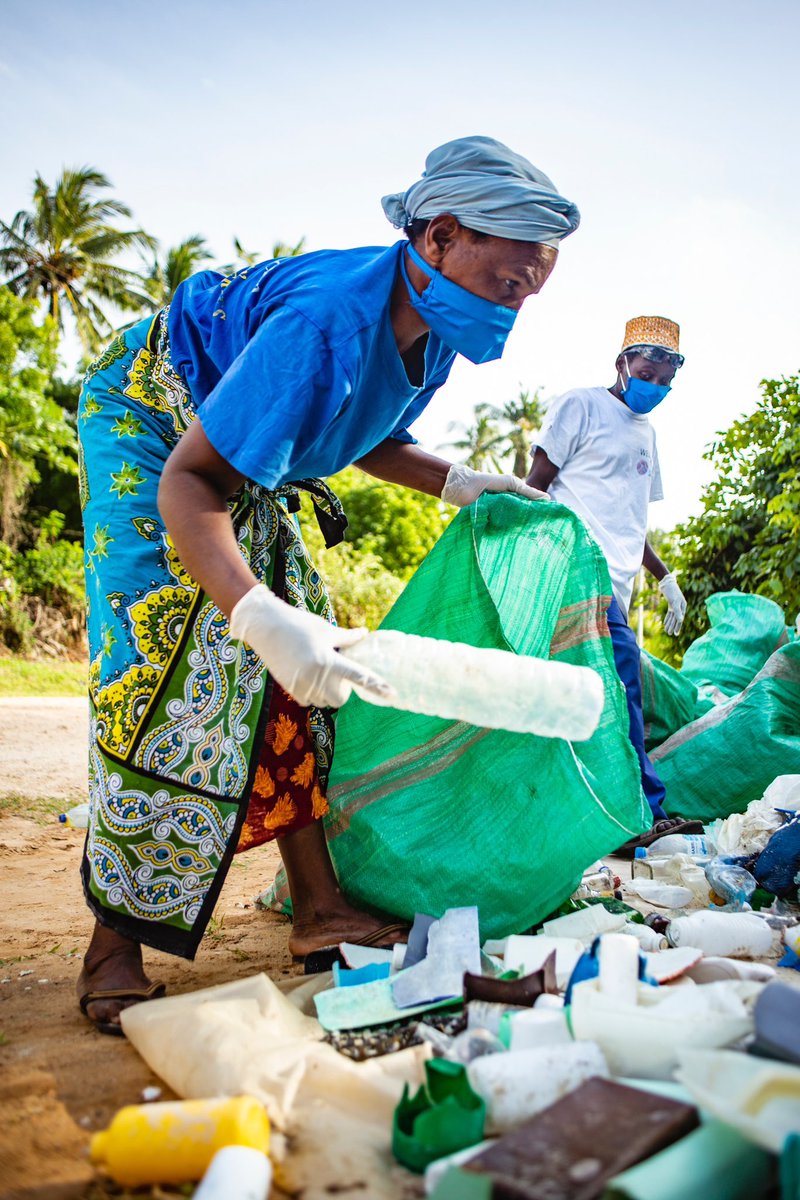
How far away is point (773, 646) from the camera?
486cm

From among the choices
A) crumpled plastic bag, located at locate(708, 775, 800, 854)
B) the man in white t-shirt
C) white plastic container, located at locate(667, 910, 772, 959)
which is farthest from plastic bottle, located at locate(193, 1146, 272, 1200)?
the man in white t-shirt

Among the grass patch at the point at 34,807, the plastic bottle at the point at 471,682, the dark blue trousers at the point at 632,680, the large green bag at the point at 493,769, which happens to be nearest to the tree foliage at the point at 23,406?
the grass patch at the point at 34,807

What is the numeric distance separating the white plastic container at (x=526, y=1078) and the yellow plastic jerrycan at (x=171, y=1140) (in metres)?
0.33

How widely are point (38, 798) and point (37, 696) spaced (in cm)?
624

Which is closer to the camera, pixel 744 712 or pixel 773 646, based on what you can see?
pixel 744 712

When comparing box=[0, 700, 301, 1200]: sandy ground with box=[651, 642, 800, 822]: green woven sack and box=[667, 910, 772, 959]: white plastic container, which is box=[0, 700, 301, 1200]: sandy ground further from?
box=[651, 642, 800, 822]: green woven sack

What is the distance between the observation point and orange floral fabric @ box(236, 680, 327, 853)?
2.25 metres

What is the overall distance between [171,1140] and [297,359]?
133 centimetres

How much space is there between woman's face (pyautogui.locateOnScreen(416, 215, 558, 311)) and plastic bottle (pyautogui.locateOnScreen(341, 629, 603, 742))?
83 cm

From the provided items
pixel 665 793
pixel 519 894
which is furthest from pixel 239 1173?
pixel 665 793

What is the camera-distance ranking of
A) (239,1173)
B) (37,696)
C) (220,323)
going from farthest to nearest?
1. (37,696)
2. (220,323)
3. (239,1173)

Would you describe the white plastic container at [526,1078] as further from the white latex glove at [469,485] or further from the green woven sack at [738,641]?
the green woven sack at [738,641]

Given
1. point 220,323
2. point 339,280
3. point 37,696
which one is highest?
point 339,280

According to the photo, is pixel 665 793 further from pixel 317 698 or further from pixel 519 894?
pixel 317 698
